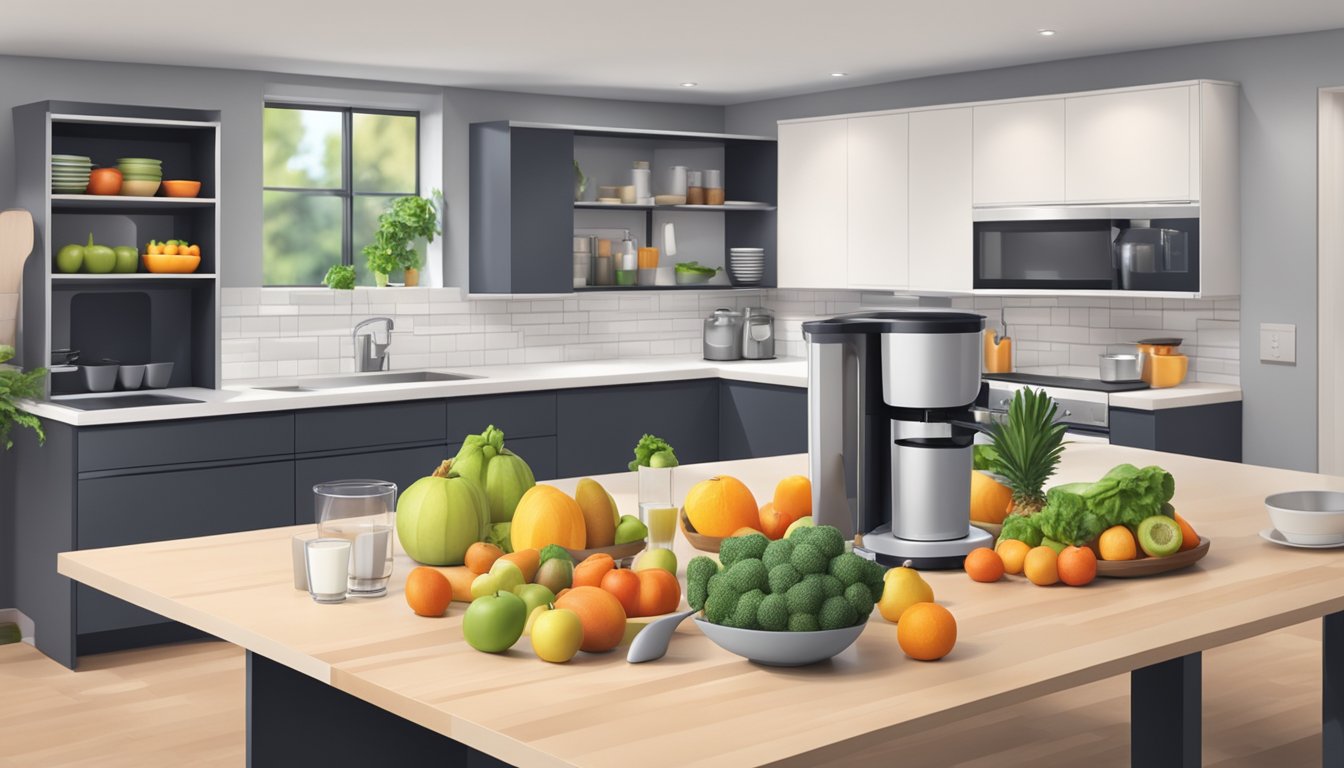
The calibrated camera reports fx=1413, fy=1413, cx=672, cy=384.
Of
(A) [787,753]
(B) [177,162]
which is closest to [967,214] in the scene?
(B) [177,162]

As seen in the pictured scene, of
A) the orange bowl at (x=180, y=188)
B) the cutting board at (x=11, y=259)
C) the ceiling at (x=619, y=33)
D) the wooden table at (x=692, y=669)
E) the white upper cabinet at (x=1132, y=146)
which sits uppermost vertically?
the ceiling at (x=619, y=33)

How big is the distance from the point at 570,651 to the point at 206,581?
2.60ft

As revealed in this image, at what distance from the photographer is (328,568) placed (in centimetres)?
215

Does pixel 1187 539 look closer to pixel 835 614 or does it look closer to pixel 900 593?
pixel 900 593

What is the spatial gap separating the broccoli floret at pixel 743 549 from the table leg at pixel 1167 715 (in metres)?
0.85

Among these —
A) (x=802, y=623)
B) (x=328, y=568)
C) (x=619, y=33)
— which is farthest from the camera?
(x=619, y=33)

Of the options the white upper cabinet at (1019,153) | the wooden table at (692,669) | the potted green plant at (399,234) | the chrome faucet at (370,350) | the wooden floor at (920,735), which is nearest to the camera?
the wooden table at (692,669)

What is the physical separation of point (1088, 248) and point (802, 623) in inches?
175

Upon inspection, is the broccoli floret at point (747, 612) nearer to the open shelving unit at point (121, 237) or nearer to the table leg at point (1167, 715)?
the table leg at point (1167, 715)

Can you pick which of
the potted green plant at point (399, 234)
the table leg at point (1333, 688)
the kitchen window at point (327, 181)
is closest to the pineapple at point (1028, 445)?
the table leg at point (1333, 688)

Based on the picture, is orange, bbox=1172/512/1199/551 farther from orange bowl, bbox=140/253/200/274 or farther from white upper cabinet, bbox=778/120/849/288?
white upper cabinet, bbox=778/120/849/288

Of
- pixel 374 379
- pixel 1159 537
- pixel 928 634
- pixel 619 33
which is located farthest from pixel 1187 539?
pixel 374 379

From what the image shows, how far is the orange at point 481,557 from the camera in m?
2.19

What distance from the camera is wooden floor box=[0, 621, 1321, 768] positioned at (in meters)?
4.04
